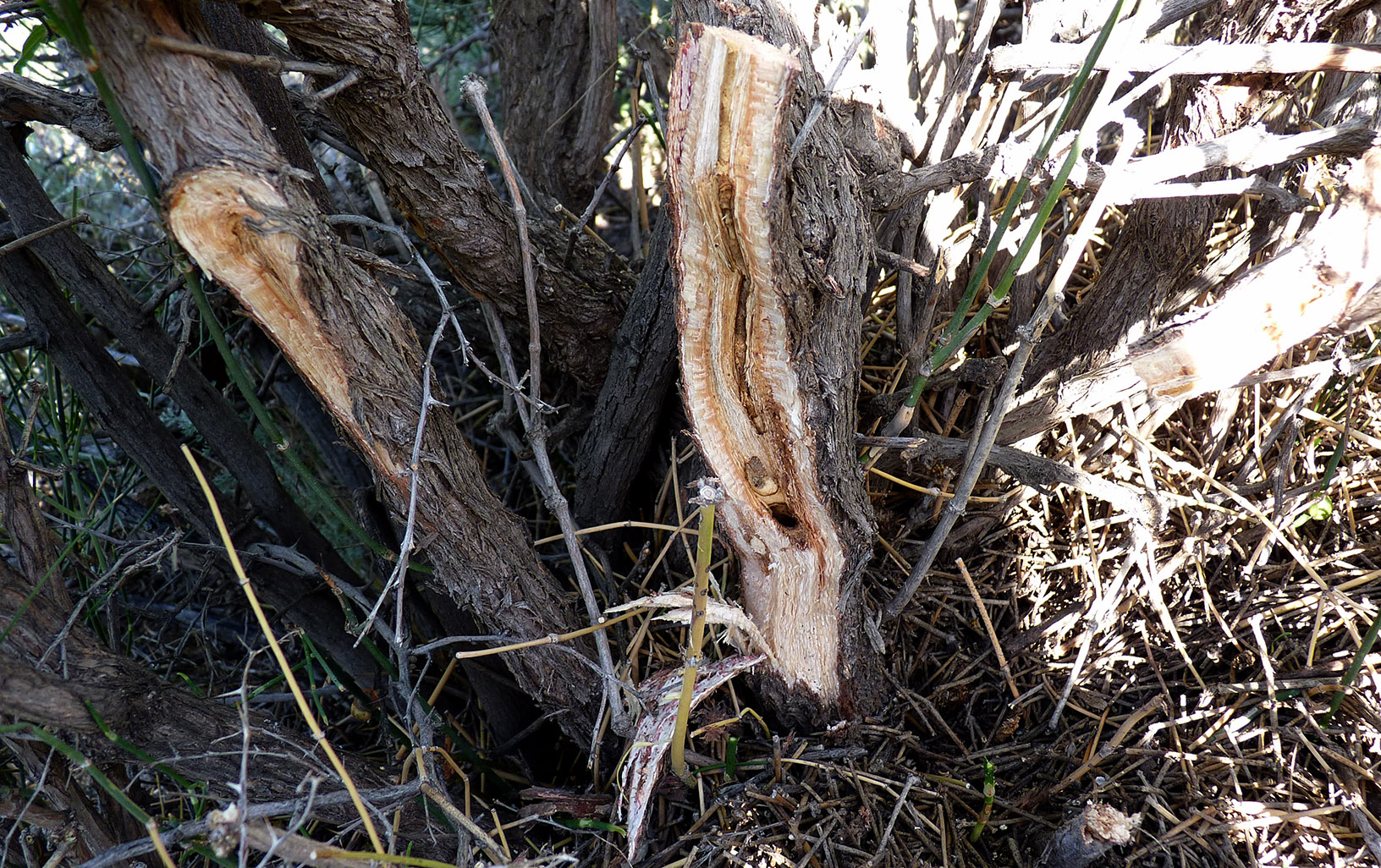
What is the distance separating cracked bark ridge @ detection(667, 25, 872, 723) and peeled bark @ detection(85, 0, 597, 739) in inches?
12.6

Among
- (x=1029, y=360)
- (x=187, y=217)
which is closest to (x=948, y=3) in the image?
(x=1029, y=360)

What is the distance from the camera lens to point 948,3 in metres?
1.44

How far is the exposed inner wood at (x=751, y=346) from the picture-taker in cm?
79

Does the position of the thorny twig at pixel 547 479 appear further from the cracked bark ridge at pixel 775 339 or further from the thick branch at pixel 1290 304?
the thick branch at pixel 1290 304

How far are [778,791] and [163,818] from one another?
3.12ft

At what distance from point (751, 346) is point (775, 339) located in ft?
0.11

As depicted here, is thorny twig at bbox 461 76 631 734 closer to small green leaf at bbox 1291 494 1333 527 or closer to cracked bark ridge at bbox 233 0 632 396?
cracked bark ridge at bbox 233 0 632 396

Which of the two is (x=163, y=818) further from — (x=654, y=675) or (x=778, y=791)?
(x=778, y=791)

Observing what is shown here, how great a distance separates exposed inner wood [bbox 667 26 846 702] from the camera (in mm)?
790

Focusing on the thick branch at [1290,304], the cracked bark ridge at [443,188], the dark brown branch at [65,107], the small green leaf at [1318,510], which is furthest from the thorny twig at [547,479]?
the small green leaf at [1318,510]

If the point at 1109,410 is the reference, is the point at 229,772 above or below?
below

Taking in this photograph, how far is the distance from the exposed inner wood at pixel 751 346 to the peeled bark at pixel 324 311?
0.32 m

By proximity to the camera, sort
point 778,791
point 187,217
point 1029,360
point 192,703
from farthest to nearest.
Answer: point 1029,360, point 778,791, point 192,703, point 187,217

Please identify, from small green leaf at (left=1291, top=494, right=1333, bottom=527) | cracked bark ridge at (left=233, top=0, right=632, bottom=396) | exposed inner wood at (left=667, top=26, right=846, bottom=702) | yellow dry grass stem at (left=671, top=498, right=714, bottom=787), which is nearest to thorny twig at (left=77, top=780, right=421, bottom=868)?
yellow dry grass stem at (left=671, top=498, right=714, bottom=787)
